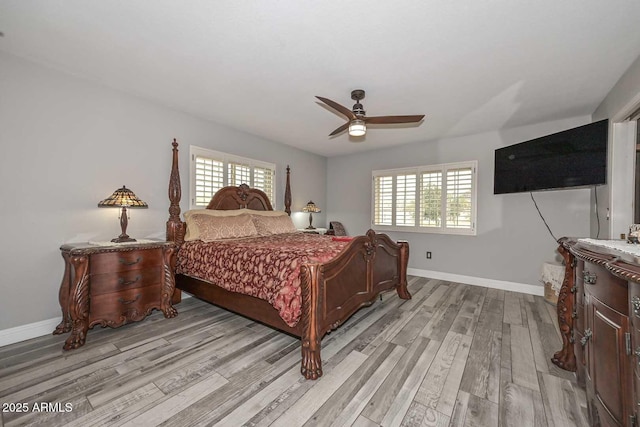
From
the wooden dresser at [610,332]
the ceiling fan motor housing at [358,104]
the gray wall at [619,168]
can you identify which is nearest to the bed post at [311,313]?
the wooden dresser at [610,332]

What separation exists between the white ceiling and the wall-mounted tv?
0.44 meters

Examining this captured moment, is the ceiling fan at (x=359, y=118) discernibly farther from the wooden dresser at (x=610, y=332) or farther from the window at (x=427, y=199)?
the window at (x=427, y=199)

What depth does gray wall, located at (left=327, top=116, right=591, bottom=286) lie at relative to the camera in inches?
147

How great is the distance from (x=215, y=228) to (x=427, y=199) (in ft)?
11.9

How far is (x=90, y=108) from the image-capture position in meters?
2.82

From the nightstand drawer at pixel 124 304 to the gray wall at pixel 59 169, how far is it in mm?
631

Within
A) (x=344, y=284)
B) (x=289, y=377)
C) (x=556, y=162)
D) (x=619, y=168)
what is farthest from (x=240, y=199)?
(x=619, y=168)

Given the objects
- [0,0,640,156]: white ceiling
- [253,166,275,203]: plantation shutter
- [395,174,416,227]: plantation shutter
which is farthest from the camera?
[395,174,416,227]: plantation shutter

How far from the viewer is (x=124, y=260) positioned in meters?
2.58

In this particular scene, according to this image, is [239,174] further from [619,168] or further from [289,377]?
[619,168]

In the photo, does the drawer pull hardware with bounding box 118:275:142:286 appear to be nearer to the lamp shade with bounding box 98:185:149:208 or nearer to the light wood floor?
the light wood floor

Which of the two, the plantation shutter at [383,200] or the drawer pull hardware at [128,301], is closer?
the drawer pull hardware at [128,301]

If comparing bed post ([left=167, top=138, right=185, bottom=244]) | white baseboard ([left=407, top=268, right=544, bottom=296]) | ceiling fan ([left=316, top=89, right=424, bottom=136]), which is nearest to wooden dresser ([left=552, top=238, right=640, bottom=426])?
ceiling fan ([left=316, top=89, right=424, bottom=136])

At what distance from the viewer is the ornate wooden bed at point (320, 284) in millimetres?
1956
